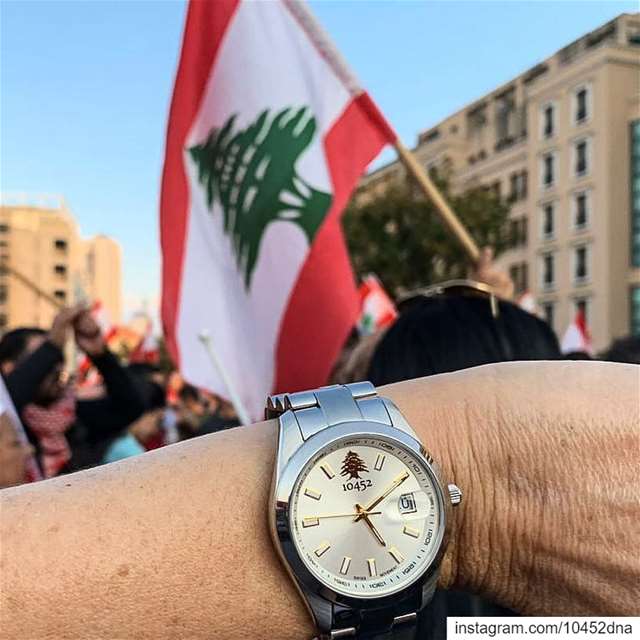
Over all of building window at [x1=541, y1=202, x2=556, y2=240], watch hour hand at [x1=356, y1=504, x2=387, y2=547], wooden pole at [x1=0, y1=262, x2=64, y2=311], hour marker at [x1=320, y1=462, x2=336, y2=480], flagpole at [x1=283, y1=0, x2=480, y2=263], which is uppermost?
building window at [x1=541, y1=202, x2=556, y2=240]

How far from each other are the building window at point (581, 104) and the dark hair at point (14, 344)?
27706mm

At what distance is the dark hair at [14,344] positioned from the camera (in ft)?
11.3

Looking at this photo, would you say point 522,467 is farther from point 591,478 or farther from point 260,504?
point 260,504

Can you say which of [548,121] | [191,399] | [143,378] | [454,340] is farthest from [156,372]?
[548,121]

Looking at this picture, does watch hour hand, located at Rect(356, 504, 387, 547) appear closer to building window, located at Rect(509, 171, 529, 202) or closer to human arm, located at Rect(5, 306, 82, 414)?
human arm, located at Rect(5, 306, 82, 414)

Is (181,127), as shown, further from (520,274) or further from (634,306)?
(520,274)

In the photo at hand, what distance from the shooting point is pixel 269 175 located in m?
2.27

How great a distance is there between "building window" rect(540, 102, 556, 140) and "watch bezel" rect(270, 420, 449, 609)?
108 feet

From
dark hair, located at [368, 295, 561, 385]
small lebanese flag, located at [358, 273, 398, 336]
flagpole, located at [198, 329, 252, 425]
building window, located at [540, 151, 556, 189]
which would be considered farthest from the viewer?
building window, located at [540, 151, 556, 189]

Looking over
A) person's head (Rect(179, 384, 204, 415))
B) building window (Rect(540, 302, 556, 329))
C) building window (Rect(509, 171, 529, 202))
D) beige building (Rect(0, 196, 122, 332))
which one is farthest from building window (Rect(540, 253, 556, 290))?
person's head (Rect(179, 384, 204, 415))

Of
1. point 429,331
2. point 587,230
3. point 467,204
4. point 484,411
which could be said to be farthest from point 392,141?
point 587,230

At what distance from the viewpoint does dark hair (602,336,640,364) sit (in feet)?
7.06

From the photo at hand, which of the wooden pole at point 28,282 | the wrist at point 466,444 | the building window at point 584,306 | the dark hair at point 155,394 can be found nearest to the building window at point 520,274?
the building window at point 584,306

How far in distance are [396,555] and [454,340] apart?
0.59 meters
